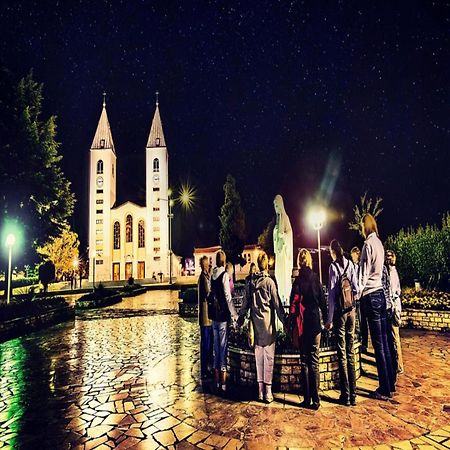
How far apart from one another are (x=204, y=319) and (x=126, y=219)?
58.3 metres

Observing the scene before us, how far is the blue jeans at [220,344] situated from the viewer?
5609 mm

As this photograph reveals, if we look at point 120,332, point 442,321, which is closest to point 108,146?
point 120,332

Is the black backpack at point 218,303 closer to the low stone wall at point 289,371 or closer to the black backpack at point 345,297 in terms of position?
the low stone wall at point 289,371

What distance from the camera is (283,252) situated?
8.59 meters

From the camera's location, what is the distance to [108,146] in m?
62.9

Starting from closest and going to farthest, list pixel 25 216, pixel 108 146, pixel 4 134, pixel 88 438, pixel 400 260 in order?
pixel 88 438
pixel 400 260
pixel 4 134
pixel 25 216
pixel 108 146

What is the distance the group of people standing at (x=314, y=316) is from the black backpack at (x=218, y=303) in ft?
0.06

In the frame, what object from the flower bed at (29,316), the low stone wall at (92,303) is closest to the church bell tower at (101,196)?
the low stone wall at (92,303)

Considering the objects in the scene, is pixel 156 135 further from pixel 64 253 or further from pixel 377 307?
pixel 377 307

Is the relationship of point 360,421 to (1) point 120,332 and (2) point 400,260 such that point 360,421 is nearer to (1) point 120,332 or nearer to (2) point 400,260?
(1) point 120,332

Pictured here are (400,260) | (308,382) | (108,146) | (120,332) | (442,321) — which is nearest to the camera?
(308,382)

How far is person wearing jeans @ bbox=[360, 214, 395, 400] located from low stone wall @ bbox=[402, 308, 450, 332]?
641cm

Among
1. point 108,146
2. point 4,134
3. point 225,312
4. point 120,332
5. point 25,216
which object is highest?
point 108,146

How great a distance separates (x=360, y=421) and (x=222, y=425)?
175cm
